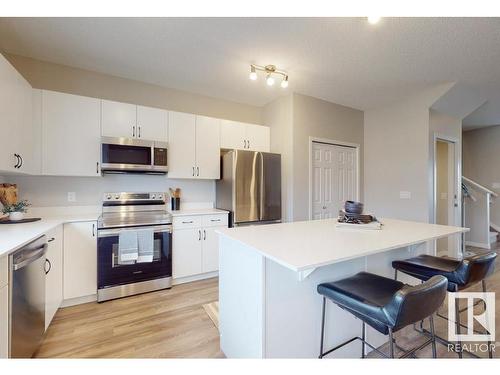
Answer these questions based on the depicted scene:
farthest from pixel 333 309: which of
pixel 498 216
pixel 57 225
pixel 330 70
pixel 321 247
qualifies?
pixel 498 216

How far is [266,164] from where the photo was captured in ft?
10.7

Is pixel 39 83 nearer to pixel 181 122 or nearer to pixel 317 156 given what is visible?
pixel 181 122

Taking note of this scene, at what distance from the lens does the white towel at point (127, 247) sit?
2.40m

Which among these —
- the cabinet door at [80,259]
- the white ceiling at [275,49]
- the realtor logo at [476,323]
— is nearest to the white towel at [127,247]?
the cabinet door at [80,259]

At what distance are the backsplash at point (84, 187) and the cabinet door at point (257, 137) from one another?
104 cm

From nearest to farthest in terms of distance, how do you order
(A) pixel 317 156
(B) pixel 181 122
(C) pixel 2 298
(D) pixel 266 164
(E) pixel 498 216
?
(C) pixel 2 298 < (B) pixel 181 122 < (D) pixel 266 164 < (A) pixel 317 156 < (E) pixel 498 216

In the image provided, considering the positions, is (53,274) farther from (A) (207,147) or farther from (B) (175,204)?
(A) (207,147)

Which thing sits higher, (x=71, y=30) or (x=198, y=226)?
(x=71, y=30)

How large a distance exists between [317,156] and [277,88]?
1.25 metres

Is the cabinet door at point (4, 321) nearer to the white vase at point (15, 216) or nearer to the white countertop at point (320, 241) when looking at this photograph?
the white vase at point (15, 216)

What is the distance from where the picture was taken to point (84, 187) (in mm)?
2738

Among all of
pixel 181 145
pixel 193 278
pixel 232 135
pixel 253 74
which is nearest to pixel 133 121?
pixel 181 145

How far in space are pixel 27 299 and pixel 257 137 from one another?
304 centimetres

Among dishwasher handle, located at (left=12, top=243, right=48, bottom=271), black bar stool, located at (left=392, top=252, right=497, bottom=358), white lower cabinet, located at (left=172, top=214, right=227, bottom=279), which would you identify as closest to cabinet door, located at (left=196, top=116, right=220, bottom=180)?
white lower cabinet, located at (left=172, top=214, right=227, bottom=279)
